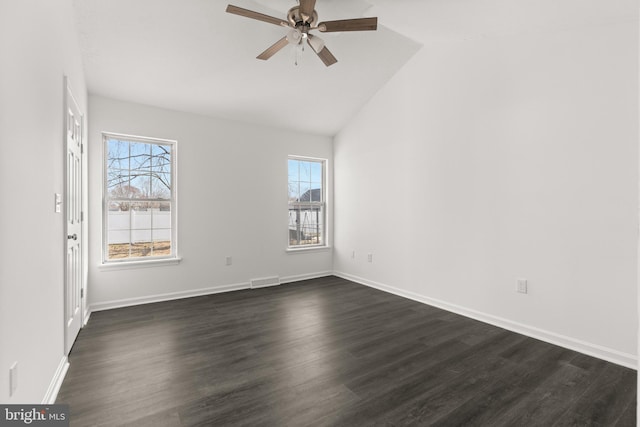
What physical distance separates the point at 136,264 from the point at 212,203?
1.19 meters

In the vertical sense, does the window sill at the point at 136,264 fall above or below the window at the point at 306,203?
below

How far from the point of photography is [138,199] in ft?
13.1

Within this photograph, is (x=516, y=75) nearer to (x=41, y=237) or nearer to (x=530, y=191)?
(x=530, y=191)

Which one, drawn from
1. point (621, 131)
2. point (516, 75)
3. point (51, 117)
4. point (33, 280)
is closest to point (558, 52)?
point (516, 75)

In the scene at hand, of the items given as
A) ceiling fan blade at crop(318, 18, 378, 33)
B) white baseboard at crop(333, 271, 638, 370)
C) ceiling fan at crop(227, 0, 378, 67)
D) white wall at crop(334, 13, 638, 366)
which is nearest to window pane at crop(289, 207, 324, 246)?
white wall at crop(334, 13, 638, 366)

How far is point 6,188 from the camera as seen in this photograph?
4.33 ft

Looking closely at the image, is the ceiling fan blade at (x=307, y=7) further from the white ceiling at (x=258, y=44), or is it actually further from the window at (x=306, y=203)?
the window at (x=306, y=203)

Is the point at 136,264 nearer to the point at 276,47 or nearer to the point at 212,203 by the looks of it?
the point at 212,203

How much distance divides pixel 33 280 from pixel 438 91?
13.3 ft

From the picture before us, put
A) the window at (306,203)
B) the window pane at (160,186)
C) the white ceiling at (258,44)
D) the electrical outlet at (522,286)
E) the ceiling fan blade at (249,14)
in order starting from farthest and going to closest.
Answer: the window at (306,203), the window pane at (160,186), the electrical outlet at (522,286), the white ceiling at (258,44), the ceiling fan blade at (249,14)

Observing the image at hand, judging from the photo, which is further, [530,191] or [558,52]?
[530,191]

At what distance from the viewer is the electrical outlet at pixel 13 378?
136 centimetres

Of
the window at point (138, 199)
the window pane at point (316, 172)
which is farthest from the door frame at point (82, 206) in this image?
the window pane at point (316, 172)

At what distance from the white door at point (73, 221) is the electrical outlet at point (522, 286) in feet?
12.8
